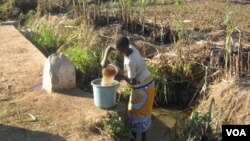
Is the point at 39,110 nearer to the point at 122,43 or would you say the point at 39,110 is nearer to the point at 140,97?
the point at 140,97

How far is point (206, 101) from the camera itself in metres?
7.24

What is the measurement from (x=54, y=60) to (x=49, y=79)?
285mm

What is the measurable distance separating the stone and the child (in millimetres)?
1068

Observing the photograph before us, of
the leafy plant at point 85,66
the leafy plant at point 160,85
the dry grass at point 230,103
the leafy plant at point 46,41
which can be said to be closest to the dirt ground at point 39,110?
the leafy plant at point 160,85

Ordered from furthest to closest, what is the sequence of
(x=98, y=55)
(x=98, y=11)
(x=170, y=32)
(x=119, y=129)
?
(x=98, y=11) < (x=170, y=32) < (x=98, y=55) < (x=119, y=129)

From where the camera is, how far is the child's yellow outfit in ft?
20.1

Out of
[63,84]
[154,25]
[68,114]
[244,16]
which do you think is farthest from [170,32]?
[68,114]

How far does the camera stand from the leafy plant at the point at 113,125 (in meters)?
5.91

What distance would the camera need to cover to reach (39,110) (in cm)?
641

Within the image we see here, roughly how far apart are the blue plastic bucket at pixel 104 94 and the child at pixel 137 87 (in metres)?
0.24

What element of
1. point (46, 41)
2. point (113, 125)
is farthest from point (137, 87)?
point (46, 41)

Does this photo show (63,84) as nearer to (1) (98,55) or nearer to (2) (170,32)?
(1) (98,55)

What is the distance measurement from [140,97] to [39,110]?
1341 mm

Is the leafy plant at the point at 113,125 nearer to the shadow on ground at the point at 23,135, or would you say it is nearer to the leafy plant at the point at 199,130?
the shadow on ground at the point at 23,135
